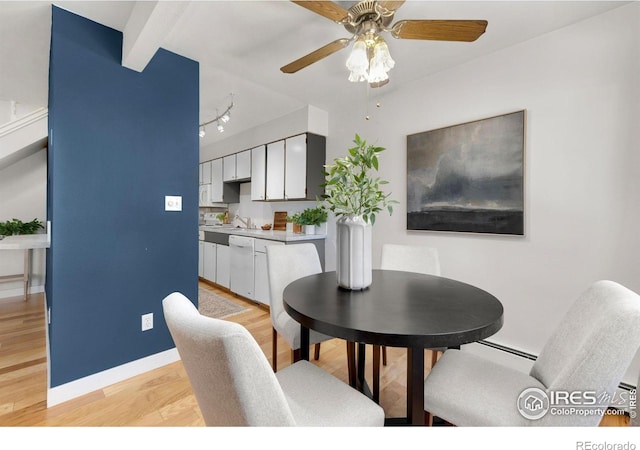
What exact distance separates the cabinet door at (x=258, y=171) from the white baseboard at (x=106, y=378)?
232 cm

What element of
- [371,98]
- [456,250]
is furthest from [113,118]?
[456,250]

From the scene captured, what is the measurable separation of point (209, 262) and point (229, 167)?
5.17 feet

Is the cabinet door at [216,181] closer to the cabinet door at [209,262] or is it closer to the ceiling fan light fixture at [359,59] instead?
the cabinet door at [209,262]

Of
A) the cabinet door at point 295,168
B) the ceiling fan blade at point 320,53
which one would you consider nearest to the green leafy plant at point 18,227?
the cabinet door at point 295,168

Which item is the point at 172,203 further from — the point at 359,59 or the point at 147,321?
the point at 359,59

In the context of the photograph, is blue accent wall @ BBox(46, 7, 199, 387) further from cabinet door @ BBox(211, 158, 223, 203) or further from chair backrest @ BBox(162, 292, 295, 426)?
cabinet door @ BBox(211, 158, 223, 203)

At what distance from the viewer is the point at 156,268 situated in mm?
2139

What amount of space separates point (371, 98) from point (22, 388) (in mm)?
3685

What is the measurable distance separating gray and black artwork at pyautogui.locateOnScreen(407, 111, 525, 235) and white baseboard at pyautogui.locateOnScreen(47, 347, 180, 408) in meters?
2.40

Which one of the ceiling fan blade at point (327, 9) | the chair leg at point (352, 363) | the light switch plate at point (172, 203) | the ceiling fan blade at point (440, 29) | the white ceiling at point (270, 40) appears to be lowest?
the chair leg at point (352, 363)

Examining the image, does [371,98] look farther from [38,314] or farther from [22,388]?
[38,314]

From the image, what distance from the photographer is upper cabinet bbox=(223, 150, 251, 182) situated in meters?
4.27

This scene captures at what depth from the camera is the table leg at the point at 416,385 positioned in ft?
3.29
